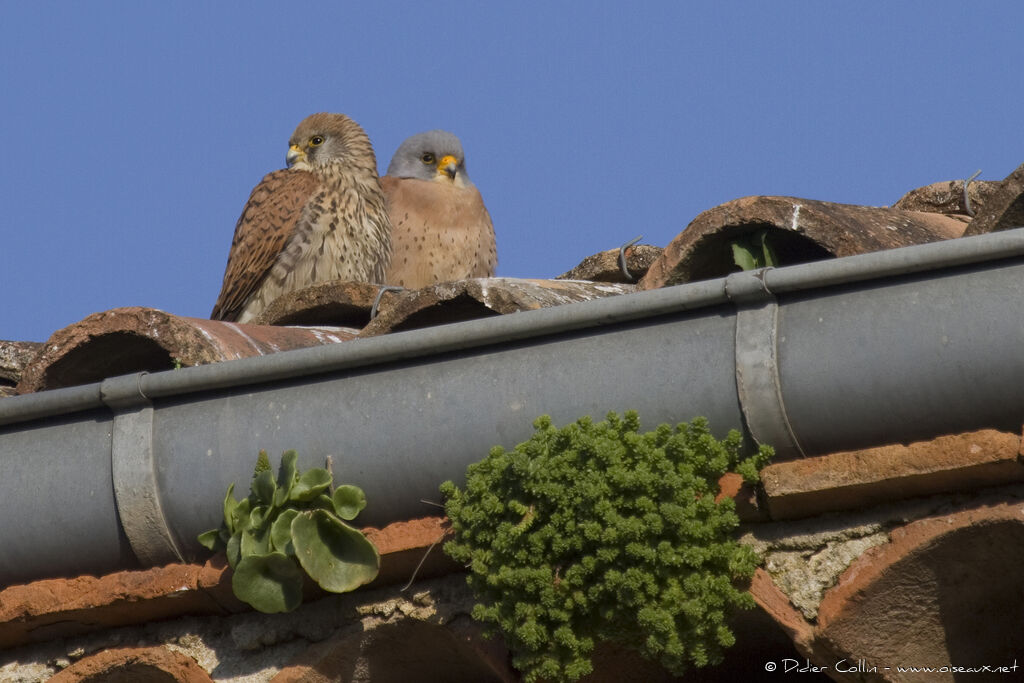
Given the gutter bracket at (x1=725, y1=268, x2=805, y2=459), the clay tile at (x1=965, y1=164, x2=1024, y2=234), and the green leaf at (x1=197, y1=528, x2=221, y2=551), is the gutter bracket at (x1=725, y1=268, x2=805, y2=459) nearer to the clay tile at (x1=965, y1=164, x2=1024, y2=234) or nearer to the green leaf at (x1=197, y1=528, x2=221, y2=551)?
the clay tile at (x1=965, y1=164, x2=1024, y2=234)

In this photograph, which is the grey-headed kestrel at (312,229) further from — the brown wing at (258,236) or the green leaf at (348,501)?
the green leaf at (348,501)

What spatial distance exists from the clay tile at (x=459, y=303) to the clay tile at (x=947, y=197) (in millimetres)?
1461

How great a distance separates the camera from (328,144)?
724cm

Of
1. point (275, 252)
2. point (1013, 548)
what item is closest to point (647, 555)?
point (1013, 548)

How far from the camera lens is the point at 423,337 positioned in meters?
2.64

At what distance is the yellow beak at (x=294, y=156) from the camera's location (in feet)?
23.9

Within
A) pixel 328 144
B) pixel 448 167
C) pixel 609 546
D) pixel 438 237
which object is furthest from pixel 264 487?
pixel 448 167

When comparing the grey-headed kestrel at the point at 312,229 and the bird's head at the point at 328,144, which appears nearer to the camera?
the grey-headed kestrel at the point at 312,229

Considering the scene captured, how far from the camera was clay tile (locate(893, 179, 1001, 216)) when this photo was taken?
4574 mm

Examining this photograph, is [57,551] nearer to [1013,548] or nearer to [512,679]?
[512,679]

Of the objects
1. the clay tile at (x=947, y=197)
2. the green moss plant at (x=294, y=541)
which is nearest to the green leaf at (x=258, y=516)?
the green moss plant at (x=294, y=541)

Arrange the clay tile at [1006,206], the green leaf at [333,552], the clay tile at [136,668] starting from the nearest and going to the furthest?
1. the green leaf at [333,552]
2. the clay tile at [136,668]
3. the clay tile at [1006,206]

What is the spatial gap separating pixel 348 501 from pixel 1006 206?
142cm

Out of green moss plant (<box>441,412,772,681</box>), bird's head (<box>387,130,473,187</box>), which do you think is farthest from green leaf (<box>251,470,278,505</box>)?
bird's head (<box>387,130,473,187</box>)
